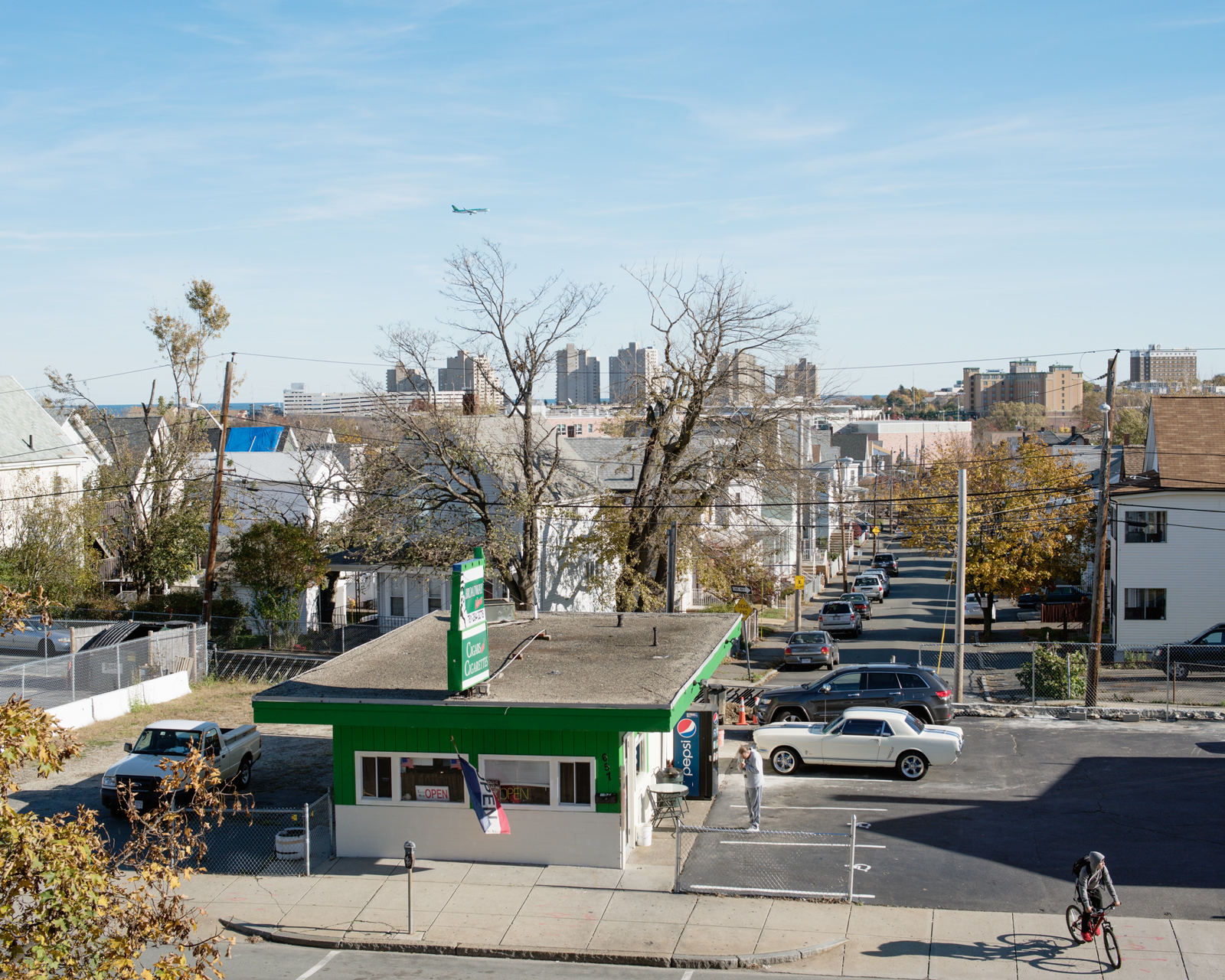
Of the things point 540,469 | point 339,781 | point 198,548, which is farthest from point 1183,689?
point 198,548

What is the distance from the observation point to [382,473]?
3647 centimetres

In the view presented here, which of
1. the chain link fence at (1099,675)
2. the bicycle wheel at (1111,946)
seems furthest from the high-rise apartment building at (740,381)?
the bicycle wheel at (1111,946)

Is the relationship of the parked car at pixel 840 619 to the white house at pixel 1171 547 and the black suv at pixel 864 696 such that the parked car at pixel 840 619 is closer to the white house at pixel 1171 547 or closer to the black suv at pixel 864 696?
the white house at pixel 1171 547

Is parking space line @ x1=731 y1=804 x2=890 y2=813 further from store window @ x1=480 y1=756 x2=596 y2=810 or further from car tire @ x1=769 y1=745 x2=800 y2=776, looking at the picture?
store window @ x1=480 y1=756 x2=596 y2=810

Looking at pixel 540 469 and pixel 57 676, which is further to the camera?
pixel 540 469

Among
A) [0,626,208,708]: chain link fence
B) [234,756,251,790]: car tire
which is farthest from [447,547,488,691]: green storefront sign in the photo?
[0,626,208,708]: chain link fence

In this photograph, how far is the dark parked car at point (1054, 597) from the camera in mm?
52312

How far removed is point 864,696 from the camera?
25844mm

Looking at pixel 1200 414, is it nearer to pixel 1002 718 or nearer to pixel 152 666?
Answer: pixel 1002 718

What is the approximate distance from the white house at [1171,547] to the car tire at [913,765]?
21676 mm

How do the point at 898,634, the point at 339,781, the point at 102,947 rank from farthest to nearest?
the point at 898,634, the point at 339,781, the point at 102,947

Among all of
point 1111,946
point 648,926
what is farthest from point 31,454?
point 1111,946

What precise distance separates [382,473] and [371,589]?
14181 mm

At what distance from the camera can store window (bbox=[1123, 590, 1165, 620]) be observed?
40062mm
